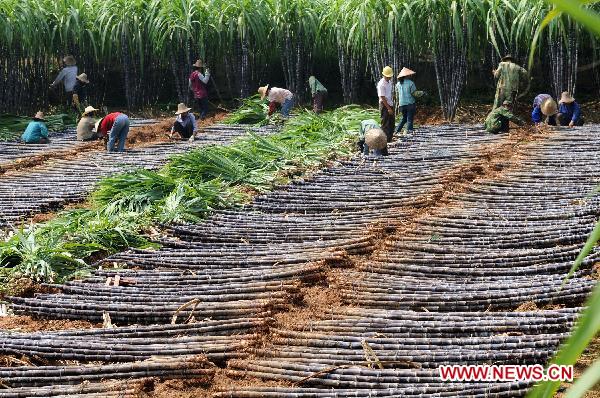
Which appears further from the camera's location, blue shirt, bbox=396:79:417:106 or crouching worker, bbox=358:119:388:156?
blue shirt, bbox=396:79:417:106

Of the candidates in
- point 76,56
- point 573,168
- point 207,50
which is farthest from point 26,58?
point 573,168

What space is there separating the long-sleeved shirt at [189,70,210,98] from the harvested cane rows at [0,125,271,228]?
1.63 m

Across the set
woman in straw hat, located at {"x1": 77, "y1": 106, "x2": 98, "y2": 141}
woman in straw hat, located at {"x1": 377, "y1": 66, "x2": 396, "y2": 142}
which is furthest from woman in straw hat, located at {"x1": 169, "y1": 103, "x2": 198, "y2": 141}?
woman in straw hat, located at {"x1": 377, "y1": 66, "x2": 396, "y2": 142}

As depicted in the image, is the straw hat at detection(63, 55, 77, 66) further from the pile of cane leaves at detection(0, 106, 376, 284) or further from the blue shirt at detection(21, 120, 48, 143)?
the pile of cane leaves at detection(0, 106, 376, 284)

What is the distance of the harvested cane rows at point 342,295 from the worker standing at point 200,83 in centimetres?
612

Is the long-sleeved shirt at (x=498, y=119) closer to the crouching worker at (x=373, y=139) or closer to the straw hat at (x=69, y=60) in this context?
the crouching worker at (x=373, y=139)

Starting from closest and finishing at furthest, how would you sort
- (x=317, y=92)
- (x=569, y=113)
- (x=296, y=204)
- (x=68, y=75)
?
(x=296, y=204)
(x=569, y=113)
(x=317, y=92)
(x=68, y=75)

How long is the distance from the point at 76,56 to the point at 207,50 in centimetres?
214

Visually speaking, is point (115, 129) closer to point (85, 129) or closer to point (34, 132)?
point (85, 129)

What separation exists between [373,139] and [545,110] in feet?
10.1

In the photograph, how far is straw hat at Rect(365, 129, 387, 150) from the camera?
371 inches

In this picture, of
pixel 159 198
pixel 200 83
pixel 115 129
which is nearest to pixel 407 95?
pixel 115 129

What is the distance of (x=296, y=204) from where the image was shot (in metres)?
7.52

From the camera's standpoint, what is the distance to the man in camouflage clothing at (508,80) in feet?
38.2
